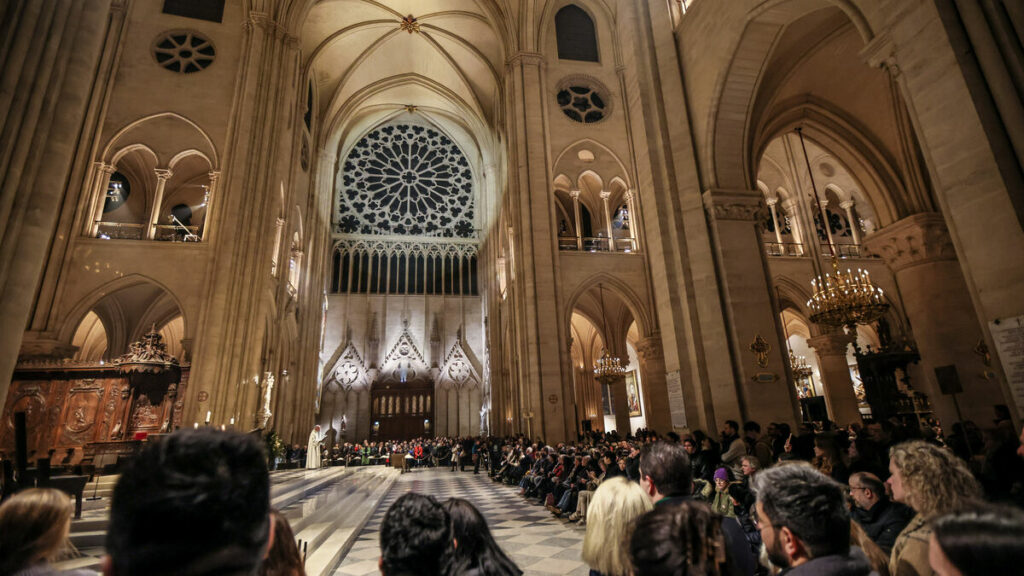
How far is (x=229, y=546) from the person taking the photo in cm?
77

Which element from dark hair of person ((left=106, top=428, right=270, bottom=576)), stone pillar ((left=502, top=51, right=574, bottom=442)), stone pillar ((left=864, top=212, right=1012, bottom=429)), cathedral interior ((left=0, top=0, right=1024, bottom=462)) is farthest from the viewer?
stone pillar ((left=502, top=51, right=574, bottom=442))

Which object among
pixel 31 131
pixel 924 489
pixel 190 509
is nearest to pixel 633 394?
pixel 31 131

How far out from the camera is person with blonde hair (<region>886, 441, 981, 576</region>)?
180 centimetres

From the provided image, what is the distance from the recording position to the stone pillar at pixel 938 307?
8.30 m

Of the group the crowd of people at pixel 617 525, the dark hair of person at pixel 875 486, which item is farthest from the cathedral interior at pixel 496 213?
the crowd of people at pixel 617 525

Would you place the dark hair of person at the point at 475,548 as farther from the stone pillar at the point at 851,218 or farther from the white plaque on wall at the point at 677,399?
the stone pillar at the point at 851,218

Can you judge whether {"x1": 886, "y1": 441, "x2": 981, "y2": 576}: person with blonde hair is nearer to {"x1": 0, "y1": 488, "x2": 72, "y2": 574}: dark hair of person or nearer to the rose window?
{"x1": 0, "y1": 488, "x2": 72, "y2": 574}: dark hair of person

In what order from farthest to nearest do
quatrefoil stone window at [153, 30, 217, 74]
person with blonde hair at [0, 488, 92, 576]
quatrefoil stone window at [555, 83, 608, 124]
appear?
quatrefoil stone window at [555, 83, 608, 124] → quatrefoil stone window at [153, 30, 217, 74] → person with blonde hair at [0, 488, 92, 576]

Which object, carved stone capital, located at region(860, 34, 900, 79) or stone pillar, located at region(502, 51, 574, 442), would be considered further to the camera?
stone pillar, located at region(502, 51, 574, 442)

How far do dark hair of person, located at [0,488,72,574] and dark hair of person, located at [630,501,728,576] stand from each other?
1802 mm

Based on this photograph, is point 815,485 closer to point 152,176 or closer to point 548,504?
point 548,504

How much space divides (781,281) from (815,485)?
642 inches

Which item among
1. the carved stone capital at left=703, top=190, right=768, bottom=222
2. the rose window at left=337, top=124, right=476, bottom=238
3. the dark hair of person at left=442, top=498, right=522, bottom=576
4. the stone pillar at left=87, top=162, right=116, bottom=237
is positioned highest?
the rose window at left=337, top=124, right=476, bottom=238

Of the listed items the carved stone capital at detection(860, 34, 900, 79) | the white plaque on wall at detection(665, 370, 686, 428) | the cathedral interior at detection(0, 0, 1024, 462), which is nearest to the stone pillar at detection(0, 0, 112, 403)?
the cathedral interior at detection(0, 0, 1024, 462)
